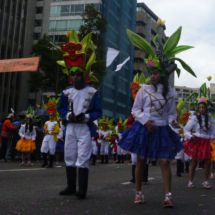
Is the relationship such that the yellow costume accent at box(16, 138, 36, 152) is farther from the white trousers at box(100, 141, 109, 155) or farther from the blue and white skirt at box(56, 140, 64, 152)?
the white trousers at box(100, 141, 109, 155)

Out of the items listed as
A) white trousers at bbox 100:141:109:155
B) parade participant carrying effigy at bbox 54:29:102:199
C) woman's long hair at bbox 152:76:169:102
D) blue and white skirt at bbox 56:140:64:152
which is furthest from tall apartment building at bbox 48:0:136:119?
woman's long hair at bbox 152:76:169:102

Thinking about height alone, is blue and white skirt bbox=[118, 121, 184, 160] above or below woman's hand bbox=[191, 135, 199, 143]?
below

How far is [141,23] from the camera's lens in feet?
250

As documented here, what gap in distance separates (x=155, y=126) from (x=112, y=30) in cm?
5362

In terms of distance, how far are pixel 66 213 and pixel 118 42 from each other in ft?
187

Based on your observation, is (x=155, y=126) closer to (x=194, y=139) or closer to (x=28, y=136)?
(x=194, y=139)

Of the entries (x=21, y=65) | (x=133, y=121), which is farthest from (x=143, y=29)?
(x=133, y=121)

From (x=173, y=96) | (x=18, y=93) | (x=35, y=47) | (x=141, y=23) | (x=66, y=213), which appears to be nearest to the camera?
(x=66, y=213)

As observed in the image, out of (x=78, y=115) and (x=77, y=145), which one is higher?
(x=78, y=115)

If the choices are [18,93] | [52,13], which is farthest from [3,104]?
[52,13]

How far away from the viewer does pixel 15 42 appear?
154 feet

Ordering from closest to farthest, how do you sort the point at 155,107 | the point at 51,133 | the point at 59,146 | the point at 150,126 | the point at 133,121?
the point at 150,126 → the point at 155,107 → the point at 133,121 → the point at 51,133 → the point at 59,146

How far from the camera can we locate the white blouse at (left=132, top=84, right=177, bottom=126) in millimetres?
5926

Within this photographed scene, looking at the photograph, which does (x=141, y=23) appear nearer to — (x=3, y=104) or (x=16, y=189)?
(x=3, y=104)
